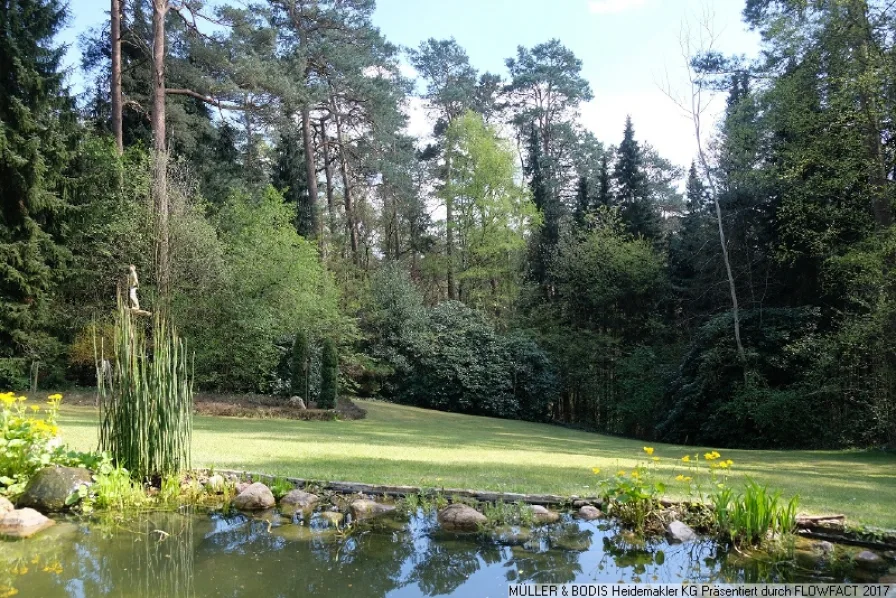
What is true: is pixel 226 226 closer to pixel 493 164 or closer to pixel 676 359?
pixel 493 164

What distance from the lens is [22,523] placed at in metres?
4.20

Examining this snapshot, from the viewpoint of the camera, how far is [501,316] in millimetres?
26922

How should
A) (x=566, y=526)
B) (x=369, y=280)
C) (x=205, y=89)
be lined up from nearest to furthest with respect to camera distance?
(x=566, y=526) → (x=205, y=89) → (x=369, y=280)

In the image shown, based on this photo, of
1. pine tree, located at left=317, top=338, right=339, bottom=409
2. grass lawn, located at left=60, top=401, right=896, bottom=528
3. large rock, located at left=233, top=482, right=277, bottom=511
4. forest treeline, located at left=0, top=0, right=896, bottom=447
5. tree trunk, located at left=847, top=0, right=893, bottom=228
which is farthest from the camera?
pine tree, located at left=317, top=338, right=339, bottom=409

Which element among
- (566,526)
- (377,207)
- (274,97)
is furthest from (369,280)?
(566,526)

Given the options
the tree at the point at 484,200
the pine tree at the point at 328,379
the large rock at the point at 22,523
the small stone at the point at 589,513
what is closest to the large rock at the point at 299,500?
the large rock at the point at 22,523

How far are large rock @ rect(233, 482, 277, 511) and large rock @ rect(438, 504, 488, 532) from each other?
1401mm

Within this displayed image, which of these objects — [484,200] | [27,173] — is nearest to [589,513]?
[27,173]

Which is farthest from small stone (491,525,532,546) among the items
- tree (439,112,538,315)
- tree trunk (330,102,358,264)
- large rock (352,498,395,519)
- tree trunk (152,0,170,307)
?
tree trunk (330,102,358,264)

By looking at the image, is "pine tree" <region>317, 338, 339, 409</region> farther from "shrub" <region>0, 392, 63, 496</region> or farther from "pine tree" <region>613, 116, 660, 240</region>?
"pine tree" <region>613, 116, 660, 240</region>

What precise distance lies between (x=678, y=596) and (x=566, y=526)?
120 cm

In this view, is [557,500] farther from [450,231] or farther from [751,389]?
[450,231]

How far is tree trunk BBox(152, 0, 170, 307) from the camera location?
1423 centimetres

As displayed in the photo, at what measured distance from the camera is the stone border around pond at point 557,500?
13.0 feet
